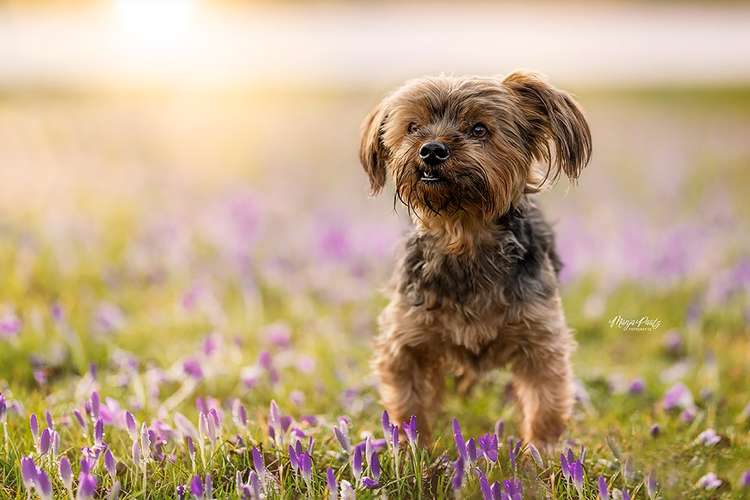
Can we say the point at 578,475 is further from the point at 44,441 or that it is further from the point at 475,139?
the point at 44,441

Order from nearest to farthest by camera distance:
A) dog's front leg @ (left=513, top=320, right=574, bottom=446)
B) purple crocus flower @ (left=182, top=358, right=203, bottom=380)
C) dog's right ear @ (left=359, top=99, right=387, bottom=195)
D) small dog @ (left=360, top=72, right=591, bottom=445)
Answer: small dog @ (left=360, top=72, right=591, bottom=445) → dog's front leg @ (left=513, top=320, right=574, bottom=446) → dog's right ear @ (left=359, top=99, right=387, bottom=195) → purple crocus flower @ (left=182, top=358, right=203, bottom=380)

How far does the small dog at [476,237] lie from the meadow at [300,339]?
37cm

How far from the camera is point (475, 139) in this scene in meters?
4.45

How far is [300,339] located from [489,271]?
270 cm

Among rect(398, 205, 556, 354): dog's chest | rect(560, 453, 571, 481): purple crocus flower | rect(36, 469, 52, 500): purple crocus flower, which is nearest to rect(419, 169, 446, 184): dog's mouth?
rect(398, 205, 556, 354): dog's chest

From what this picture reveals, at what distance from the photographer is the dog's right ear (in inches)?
193

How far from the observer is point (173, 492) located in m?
3.87

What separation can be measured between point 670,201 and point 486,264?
7.41 meters

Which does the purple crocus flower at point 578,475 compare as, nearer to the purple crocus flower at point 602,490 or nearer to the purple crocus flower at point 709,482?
the purple crocus flower at point 602,490

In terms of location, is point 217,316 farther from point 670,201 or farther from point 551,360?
point 670,201

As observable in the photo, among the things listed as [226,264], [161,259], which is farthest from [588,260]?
[161,259]

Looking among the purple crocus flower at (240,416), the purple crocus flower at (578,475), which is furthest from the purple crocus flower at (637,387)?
the purple crocus flower at (240,416)

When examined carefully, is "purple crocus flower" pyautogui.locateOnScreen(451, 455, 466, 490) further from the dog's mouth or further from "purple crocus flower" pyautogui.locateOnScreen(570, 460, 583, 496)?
the dog's mouth

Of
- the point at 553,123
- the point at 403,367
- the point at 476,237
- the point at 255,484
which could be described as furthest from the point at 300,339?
the point at 255,484
